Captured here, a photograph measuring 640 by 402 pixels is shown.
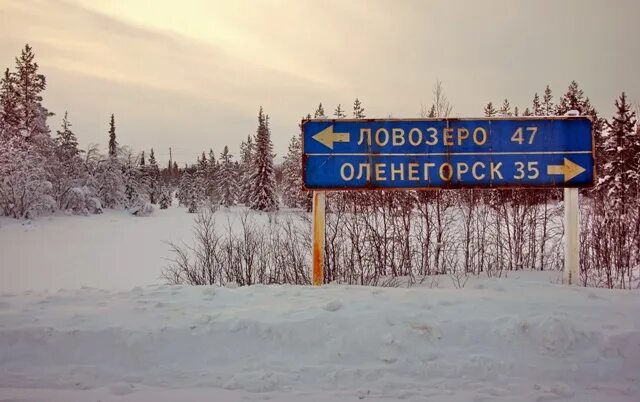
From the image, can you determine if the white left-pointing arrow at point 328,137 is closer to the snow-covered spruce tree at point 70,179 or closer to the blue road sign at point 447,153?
the blue road sign at point 447,153

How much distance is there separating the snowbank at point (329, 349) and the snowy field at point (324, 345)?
1 cm

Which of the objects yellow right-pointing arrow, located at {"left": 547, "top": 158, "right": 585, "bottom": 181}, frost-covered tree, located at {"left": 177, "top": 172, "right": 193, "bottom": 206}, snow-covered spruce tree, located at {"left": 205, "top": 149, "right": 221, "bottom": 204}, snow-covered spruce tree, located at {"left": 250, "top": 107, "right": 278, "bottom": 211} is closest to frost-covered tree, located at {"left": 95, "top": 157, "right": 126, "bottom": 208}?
snow-covered spruce tree, located at {"left": 250, "top": 107, "right": 278, "bottom": 211}

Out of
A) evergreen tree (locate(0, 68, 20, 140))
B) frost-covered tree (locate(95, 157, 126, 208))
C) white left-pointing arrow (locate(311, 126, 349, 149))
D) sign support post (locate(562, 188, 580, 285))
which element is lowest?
sign support post (locate(562, 188, 580, 285))

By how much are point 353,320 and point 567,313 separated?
7.29 feet

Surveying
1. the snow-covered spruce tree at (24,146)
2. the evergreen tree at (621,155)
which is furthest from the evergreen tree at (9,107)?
the evergreen tree at (621,155)

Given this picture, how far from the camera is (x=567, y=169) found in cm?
570

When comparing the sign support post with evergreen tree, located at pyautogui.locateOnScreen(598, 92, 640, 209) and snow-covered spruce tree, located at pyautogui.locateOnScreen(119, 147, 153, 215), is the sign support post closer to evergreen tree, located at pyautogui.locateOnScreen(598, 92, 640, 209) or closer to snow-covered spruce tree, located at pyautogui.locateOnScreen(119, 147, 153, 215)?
evergreen tree, located at pyautogui.locateOnScreen(598, 92, 640, 209)

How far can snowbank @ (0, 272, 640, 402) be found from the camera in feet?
10.3

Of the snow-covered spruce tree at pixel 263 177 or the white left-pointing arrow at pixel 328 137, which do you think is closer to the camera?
the white left-pointing arrow at pixel 328 137

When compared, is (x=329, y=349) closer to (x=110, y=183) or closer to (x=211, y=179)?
(x=110, y=183)

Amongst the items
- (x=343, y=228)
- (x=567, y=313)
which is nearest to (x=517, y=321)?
(x=567, y=313)

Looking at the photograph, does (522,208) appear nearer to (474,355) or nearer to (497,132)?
(497,132)

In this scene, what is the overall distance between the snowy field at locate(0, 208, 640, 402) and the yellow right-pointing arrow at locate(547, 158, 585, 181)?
161 centimetres

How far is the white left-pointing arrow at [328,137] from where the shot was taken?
5816mm
